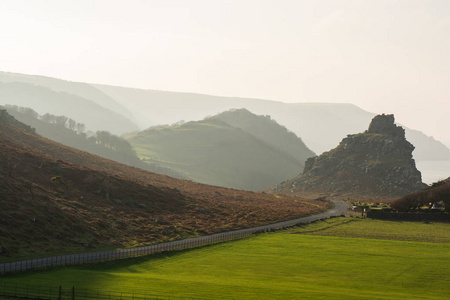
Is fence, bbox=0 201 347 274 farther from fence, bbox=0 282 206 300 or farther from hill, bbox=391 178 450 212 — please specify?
hill, bbox=391 178 450 212

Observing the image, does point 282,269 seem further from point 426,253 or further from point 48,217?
point 48,217

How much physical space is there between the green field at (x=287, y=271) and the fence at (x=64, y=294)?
194 centimetres

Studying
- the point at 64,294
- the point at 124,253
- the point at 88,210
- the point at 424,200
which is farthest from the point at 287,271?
the point at 424,200

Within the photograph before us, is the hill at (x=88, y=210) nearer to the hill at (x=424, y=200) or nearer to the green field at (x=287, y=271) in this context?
the green field at (x=287, y=271)

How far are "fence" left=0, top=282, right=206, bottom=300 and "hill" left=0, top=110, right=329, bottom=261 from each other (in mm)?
19887

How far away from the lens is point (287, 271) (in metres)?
70.6

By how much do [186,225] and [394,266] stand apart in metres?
54.5

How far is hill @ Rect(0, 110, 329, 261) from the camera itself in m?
86.8

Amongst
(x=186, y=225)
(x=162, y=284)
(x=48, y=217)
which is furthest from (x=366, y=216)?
(x=162, y=284)

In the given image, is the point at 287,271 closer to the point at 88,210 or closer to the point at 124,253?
the point at 124,253

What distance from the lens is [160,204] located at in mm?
137125

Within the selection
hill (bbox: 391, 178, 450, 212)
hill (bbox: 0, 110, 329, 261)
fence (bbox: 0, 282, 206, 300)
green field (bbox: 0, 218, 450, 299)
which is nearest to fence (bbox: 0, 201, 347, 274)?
green field (bbox: 0, 218, 450, 299)

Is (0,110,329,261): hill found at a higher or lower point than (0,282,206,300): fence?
higher

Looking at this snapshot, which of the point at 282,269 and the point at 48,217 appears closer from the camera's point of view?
the point at 282,269
